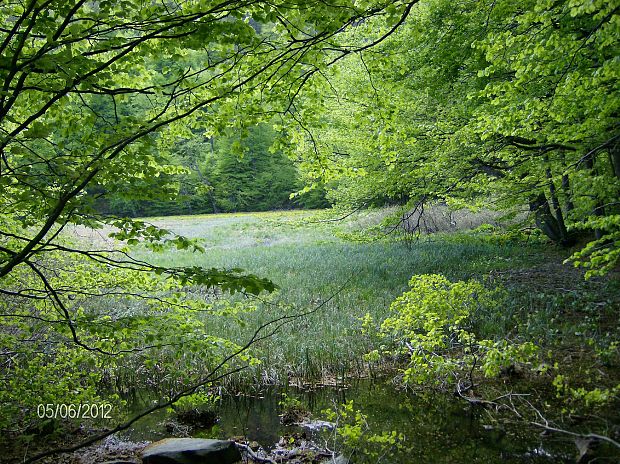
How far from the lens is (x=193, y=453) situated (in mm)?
4543

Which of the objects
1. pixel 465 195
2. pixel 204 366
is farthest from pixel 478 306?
pixel 204 366

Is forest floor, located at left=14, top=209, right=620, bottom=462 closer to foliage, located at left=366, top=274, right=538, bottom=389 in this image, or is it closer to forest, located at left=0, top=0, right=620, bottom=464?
forest, located at left=0, top=0, right=620, bottom=464

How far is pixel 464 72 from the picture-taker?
10.7 metres

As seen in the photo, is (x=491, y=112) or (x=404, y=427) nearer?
(x=404, y=427)

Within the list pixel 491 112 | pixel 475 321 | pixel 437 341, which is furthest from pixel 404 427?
pixel 491 112

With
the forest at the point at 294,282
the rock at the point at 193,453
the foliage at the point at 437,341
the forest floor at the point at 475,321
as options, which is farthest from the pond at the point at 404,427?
the rock at the point at 193,453

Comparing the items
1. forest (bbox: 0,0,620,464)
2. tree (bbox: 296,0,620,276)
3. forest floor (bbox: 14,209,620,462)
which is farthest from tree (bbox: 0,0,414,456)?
tree (bbox: 296,0,620,276)

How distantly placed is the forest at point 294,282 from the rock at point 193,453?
0.03 metres

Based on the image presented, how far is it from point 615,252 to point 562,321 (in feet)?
15.5

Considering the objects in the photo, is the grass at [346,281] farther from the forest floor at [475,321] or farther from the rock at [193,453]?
the rock at [193,453]

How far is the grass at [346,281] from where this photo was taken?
300 inches

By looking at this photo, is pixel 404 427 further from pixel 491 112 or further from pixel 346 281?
pixel 491 112

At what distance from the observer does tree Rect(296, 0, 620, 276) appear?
215 inches

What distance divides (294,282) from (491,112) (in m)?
6.33
